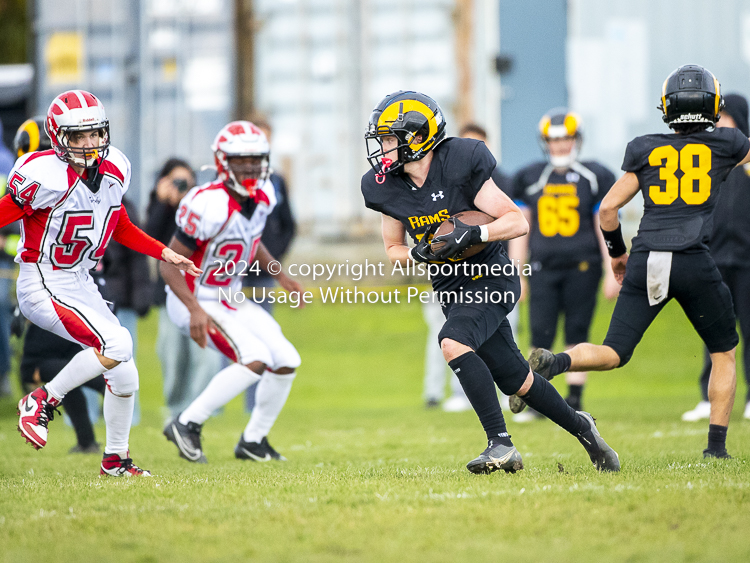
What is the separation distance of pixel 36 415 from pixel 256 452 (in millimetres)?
1529

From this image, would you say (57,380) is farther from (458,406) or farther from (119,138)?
(119,138)

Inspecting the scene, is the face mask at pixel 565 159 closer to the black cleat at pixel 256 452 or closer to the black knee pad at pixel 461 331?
the black cleat at pixel 256 452

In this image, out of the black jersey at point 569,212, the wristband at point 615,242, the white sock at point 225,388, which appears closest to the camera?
the wristband at point 615,242

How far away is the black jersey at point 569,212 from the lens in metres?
7.61

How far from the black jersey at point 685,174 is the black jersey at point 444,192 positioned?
2.75ft

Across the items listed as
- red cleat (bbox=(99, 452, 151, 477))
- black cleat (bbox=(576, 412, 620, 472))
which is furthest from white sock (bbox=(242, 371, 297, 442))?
black cleat (bbox=(576, 412, 620, 472))

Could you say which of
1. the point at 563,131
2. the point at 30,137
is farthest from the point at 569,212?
the point at 30,137

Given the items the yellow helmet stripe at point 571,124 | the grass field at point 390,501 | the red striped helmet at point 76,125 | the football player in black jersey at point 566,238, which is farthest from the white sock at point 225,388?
the yellow helmet stripe at point 571,124

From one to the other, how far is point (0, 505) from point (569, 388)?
15.4 feet

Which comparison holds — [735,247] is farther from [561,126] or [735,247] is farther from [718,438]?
[718,438]

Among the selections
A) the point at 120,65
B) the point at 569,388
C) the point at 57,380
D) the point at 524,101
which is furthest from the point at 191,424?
the point at 120,65

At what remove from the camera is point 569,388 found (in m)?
7.53

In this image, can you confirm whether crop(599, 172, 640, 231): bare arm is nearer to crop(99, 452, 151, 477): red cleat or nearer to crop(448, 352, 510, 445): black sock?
crop(448, 352, 510, 445): black sock

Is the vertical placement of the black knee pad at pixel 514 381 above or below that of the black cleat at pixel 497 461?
above
